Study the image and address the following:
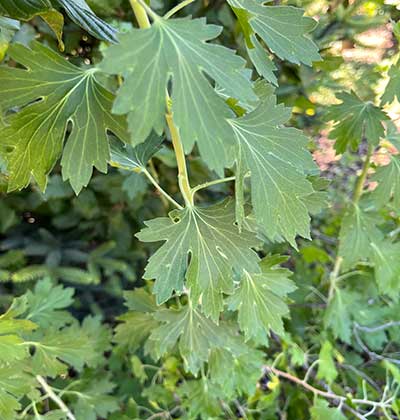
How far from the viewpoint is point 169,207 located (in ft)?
4.17

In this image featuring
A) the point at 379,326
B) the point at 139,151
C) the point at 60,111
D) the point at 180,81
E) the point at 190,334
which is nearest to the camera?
the point at 180,81

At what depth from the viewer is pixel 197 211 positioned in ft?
1.86

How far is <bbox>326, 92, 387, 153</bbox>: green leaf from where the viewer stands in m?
0.78

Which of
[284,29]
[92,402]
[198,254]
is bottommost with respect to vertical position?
[92,402]

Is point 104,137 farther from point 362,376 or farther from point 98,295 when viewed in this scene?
point 98,295

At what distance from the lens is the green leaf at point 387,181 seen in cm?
80

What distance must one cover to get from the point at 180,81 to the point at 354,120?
512 mm

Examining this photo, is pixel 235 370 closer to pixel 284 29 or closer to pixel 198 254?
pixel 198 254

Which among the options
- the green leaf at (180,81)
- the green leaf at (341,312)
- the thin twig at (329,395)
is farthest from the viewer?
the green leaf at (341,312)

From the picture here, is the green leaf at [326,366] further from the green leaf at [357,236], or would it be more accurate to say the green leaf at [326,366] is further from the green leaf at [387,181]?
the green leaf at [387,181]

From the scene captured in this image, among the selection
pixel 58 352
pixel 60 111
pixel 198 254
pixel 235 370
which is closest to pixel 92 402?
pixel 58 352

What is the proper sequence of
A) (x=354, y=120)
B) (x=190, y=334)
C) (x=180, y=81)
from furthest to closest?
(x=354, y=120) < (x=190, y=334) < (x=180, y=81)

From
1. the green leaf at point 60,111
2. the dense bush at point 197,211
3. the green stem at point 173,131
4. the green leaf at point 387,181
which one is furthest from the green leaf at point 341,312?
the green leaf at point 60,111

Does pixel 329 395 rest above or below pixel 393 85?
below
